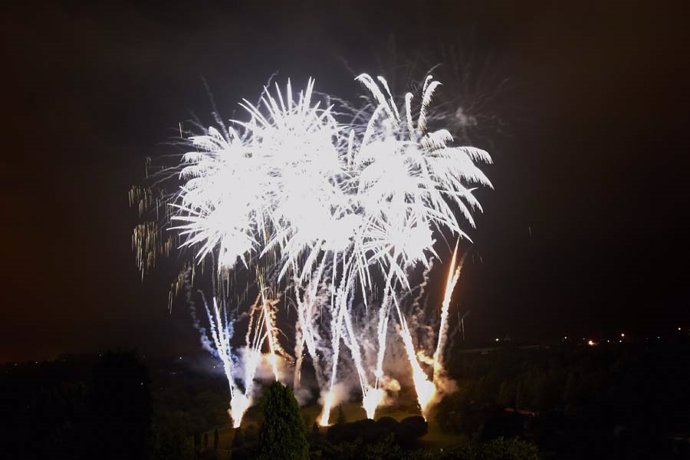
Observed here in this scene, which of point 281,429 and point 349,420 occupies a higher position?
point 349,420

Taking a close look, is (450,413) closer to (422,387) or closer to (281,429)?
(422,387)

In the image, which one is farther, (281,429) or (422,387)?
(422,387)

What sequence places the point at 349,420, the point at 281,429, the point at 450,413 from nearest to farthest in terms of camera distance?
the point at 281,429
the point at 450,413
the point at 349,420

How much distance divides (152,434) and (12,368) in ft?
166

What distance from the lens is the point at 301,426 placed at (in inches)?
687

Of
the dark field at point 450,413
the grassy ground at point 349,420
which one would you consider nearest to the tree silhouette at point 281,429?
the dark field at point 450,413

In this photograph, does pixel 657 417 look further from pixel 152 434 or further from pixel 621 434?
pixel 152 434

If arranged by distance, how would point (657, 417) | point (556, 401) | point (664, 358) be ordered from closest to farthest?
point (657, 417), point (664, 358), point (556, 401)

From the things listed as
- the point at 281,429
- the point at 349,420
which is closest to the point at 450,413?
the point at 349,420

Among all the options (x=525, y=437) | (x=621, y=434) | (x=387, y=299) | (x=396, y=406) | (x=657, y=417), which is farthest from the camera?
(x=396, y=406)

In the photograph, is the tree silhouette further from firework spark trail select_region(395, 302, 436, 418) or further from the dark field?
firework spark trail select_region(395, 302, 436, 418)

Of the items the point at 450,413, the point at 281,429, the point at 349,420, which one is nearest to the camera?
the point at 281,429

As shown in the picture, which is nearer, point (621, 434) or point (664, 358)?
point (621, 434)

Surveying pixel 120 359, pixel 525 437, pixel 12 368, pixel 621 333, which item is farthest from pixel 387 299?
pixel 12 368
